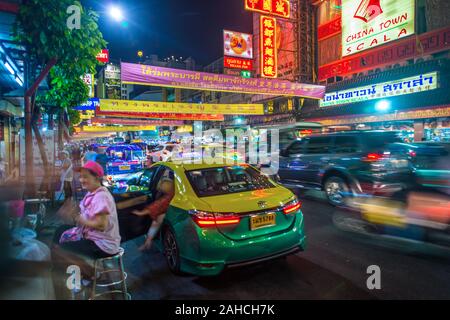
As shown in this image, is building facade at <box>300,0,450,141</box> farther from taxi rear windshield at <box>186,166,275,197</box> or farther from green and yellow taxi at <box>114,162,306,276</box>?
green and yellow taxi at <box>114,162,306,276</box>

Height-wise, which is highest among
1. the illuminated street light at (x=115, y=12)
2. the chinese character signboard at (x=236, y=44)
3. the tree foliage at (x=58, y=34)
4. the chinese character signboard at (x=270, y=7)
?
the chinese character signboard at (x=270, y=7)

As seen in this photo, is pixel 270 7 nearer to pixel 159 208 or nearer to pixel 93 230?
pixel 159 208

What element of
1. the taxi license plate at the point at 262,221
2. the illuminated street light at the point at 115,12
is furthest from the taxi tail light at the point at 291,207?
the illuminated street light at the point at 115,12

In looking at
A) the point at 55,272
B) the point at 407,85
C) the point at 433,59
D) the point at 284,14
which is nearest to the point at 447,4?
the point at 433,59

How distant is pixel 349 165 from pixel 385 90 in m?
10.8

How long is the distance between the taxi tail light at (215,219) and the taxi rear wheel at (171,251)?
2.21ft

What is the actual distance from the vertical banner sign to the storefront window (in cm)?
428

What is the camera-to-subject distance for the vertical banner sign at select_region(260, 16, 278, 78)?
20.6 metres

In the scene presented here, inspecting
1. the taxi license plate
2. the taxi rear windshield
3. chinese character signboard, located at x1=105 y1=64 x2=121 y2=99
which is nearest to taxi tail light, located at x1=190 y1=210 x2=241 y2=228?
the taxi license plate

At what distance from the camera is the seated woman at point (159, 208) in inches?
192

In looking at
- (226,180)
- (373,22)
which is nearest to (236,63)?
(373,22)

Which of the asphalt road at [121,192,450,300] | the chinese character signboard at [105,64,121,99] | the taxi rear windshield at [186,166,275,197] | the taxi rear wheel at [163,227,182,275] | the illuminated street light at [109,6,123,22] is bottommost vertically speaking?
the asphalt road at [121,192,450,300]

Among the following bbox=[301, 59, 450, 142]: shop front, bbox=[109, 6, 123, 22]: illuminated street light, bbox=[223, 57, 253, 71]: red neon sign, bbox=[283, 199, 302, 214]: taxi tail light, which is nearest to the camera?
bbox=[283, 199, 302, 214]: taxi tail light

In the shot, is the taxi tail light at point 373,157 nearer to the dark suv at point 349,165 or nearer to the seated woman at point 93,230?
the dark suv at point 349,165
